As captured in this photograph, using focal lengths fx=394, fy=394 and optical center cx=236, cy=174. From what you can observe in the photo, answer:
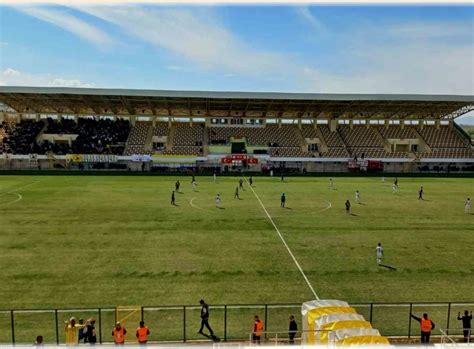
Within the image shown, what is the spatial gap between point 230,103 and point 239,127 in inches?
333

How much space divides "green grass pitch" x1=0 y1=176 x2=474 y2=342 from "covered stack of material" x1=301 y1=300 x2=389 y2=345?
372 cm

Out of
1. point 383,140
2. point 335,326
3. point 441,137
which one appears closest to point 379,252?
point 335,326

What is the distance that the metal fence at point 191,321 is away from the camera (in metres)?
12.5

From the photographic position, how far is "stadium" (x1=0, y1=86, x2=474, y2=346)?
1388cm

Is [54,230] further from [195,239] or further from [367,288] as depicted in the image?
[367,288]

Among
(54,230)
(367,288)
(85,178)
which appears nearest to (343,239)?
(367,288)

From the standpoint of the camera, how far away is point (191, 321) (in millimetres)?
13672

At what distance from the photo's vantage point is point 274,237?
2398 cm

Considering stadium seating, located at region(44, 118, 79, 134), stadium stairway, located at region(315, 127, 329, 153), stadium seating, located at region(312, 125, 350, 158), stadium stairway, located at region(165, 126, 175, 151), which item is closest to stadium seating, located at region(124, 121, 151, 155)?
stadium stairway, located at region(165, 126, 175, 151)

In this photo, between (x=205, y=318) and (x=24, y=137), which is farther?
(x=24, y=137)

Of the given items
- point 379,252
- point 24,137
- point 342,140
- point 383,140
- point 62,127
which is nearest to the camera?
point 379,252

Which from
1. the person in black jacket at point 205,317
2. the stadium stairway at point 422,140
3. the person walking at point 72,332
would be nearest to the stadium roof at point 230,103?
the stadium stairway at point 422,140

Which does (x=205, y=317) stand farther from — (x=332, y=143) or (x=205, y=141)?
(x=332, y=143)

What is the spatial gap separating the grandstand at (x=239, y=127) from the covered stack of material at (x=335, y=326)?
2081 inches
